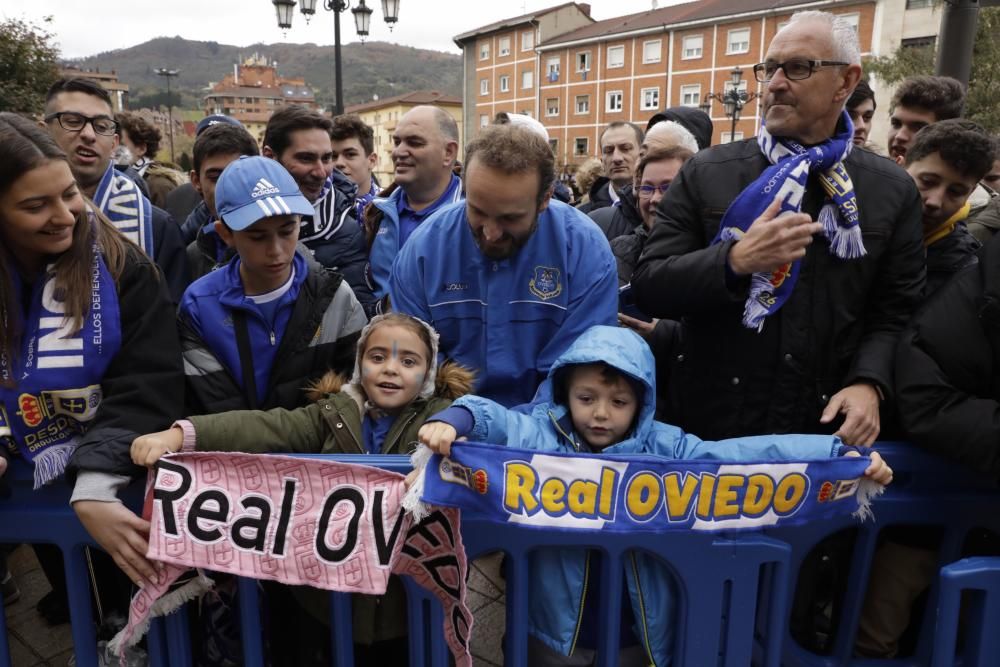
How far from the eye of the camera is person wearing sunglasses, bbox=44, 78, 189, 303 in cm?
315

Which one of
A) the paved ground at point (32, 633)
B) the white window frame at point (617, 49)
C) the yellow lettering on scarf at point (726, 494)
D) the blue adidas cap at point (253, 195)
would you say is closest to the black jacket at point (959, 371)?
the yellow lettering on scarf at point (726, 494)

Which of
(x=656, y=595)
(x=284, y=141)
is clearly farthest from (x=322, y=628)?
(x=284, y=141)

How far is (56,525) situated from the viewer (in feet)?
6.32

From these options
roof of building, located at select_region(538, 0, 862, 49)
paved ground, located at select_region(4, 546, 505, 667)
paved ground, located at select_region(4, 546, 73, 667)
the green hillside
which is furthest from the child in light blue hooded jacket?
the green hillside

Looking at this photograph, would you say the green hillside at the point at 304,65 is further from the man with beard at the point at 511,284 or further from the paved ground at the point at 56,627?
the man with beard at the point at 511,284

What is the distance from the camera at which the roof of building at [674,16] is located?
41156mm

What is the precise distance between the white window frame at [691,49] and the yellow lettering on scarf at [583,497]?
48.9 metres

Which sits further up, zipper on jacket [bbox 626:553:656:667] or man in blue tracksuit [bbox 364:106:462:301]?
man in blue tracksuit [bbox 364:106:462:301]

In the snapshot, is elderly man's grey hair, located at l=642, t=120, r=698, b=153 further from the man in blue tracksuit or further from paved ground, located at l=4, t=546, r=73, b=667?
paved ground, located at l=4, t=546, r=73, b=667

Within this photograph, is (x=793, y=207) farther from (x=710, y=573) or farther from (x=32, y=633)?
(x=32, y=633)

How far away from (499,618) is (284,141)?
273 centimetres

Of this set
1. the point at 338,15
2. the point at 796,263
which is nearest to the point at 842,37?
the point at 796,263

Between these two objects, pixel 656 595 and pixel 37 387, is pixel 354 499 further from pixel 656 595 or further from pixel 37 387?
pixel 37 387

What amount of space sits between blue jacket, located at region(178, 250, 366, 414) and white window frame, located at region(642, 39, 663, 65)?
165ft
